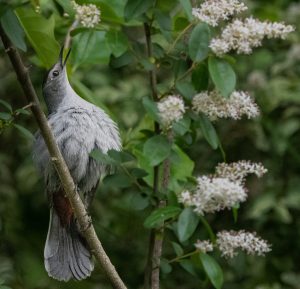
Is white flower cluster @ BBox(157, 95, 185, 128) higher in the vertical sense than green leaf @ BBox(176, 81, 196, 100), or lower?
higher

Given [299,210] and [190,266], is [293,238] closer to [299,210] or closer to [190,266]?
[299,210]

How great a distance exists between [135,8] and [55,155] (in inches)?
22.3

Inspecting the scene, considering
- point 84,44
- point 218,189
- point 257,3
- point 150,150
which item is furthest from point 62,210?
point 257,3

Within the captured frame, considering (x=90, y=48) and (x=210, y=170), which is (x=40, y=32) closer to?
(x=90, y=48)

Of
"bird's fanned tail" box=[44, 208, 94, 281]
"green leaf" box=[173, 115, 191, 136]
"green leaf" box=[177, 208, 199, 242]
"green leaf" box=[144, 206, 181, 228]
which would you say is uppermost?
"green leaf" box=[173, 115, 191, 136]

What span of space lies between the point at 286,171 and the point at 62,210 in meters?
1.90

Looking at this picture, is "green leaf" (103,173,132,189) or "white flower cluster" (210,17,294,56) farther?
"green leaf" (103,173,132,189)

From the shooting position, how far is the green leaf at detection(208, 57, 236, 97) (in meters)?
2.90

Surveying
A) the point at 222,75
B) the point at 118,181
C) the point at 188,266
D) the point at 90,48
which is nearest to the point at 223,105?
the point at 222,75

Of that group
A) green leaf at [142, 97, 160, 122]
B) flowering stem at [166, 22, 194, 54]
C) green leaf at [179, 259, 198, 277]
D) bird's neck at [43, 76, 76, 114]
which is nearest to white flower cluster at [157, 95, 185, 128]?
green leaf at [142, 97, 160, 122]

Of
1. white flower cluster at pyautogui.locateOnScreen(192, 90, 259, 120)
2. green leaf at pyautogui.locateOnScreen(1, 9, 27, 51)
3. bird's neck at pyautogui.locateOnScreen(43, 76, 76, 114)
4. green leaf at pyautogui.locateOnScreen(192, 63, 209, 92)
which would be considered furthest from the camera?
bird's neck at pyautogui.locateOnScreen(43, 76, 76, 114)

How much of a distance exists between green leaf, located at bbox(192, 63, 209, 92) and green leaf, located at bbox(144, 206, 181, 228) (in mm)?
431

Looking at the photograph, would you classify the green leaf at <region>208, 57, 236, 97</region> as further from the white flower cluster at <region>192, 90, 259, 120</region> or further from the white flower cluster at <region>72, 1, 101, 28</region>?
the white flower cluster at <region>72, 1, 101, 28</region>

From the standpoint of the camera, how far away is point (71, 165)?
13.3ft
